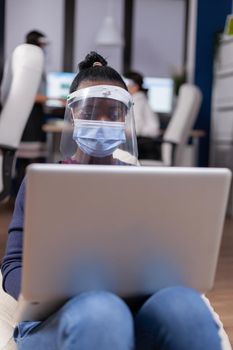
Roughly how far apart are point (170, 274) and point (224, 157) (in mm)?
4429

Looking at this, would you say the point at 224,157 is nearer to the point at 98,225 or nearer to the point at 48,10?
the point at 48,10

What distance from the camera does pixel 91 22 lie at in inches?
226

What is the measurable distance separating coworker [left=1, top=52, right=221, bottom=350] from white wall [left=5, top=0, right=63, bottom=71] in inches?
173

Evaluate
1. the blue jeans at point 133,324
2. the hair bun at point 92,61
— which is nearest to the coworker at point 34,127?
the hair bun at point 92,61

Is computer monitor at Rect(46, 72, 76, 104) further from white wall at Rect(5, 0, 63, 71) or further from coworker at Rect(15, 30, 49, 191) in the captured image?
coworker at Rect(15, 30, 49, 191)

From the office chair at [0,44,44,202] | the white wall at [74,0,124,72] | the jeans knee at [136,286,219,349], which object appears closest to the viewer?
the jeans knee at [136,286,219,349]

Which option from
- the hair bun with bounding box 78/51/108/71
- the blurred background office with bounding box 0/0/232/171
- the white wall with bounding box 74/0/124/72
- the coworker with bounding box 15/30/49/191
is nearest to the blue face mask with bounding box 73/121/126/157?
the hair bun with bounding box 78/51/108/71

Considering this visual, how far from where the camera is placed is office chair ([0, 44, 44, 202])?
2318 millimetres

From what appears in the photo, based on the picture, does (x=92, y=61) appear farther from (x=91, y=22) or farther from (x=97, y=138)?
(x=91, y=22)

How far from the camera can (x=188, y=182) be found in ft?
2.94

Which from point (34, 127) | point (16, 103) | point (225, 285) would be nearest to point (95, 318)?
point (16, 103)

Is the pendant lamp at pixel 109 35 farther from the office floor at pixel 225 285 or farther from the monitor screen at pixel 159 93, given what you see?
the office floor at pixel 225 285

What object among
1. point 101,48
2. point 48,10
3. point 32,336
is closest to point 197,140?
point 101,48

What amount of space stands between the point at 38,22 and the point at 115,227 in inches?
199
